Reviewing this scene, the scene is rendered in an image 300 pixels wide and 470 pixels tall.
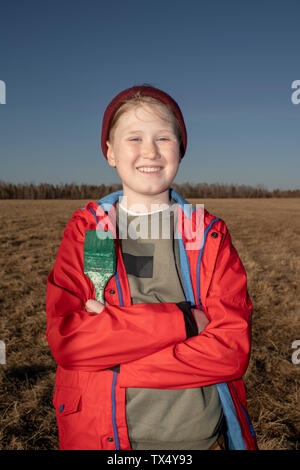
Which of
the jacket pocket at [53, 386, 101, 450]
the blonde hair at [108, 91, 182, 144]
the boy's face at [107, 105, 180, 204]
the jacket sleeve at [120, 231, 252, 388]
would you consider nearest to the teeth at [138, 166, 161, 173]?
the boy's face at [107, 105, 180, 204]

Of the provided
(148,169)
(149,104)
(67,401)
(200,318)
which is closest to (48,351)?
(67,401)

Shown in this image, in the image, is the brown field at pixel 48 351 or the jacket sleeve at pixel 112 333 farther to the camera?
the brown field at pixel 48 351

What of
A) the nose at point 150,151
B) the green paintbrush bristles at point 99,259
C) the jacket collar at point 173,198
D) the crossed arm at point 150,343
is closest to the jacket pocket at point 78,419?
the crossed arm at point 150,343

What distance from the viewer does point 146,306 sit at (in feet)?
5.41

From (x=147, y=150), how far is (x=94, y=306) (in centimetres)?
98

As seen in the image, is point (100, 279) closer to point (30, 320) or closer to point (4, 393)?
point (4, 393)

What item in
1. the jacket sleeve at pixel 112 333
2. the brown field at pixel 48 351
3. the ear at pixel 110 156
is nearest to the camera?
the jacket sleeve at pixel 112 333

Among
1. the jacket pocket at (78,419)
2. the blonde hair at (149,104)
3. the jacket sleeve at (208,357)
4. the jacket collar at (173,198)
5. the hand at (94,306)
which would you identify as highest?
the blonde hair at (149,104)

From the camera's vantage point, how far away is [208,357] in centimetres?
166

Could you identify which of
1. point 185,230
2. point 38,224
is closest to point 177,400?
point 185,230

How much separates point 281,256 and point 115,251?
8.42 metres

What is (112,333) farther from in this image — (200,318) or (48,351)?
(48,351)

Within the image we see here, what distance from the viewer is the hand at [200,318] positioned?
71.1 inches

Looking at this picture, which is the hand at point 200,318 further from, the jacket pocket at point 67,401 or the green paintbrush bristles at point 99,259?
the jacket pocket at point 67,401
